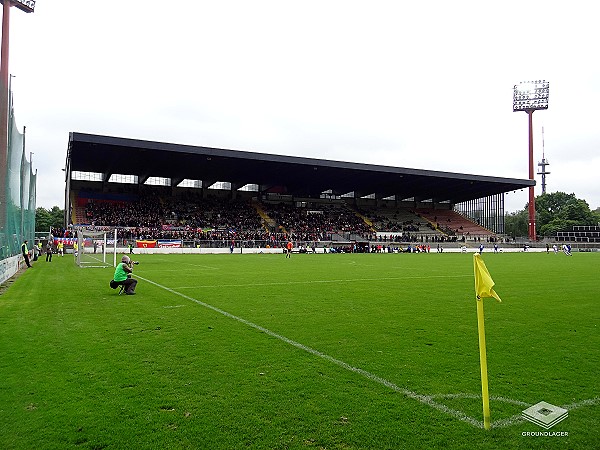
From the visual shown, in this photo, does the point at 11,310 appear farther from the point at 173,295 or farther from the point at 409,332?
the point at 409,332

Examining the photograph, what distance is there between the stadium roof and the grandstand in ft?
0.40

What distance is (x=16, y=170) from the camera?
876 inches

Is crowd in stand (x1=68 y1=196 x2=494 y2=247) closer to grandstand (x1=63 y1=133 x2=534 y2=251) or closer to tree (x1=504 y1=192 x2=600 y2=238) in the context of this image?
grandstand (x1=63 y1=133 x2=534 y2=251)

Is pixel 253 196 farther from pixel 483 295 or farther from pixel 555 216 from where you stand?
pixel 555 216

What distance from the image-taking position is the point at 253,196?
68.1m

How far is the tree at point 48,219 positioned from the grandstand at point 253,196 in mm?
40517

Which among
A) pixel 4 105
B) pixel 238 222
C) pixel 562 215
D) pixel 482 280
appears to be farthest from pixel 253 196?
pixel 562 215

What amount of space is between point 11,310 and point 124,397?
7430mm

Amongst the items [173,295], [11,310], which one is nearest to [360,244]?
[173,295]

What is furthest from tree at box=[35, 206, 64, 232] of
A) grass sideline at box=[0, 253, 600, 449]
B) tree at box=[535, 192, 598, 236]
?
tree at box=[535, 192, 598, 236]

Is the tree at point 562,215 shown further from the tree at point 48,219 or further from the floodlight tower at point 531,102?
the tree at point 48,219

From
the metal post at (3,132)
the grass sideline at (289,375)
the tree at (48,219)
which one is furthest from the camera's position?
the tree at (48,219)

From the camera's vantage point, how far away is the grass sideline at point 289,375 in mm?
4008

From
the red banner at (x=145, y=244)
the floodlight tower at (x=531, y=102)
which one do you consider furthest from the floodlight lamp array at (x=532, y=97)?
the red banner at (x=145, y=244)
